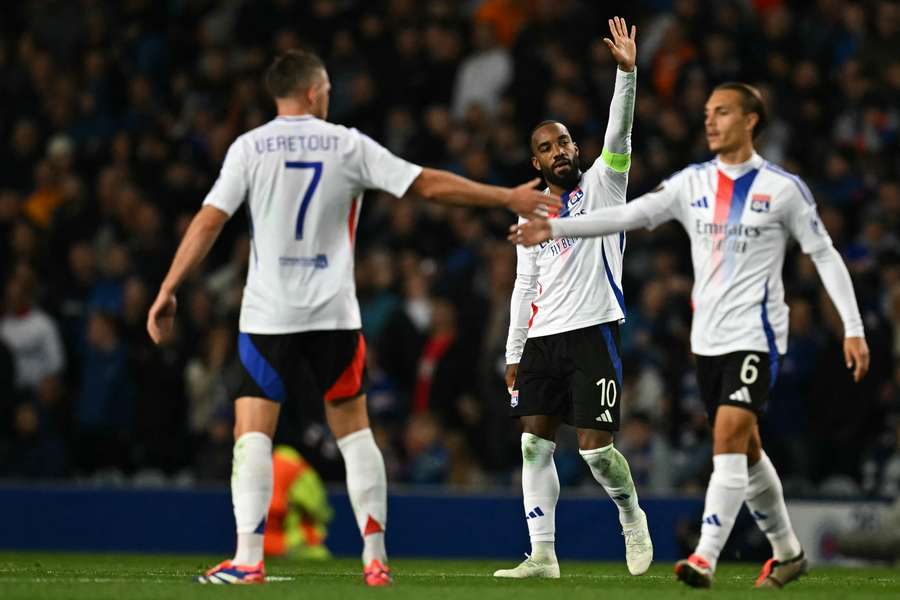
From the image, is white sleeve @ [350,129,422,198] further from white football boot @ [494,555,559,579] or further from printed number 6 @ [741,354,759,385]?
white football boot @ [494,555,559,579]

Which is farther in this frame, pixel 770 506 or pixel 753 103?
pixel 770 506

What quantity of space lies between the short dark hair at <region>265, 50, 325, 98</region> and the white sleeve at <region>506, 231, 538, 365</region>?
237cm

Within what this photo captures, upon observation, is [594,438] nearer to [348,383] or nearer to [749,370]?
[749,370]

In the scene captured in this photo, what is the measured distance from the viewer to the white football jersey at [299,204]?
877cm

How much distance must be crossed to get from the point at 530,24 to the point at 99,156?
542cm

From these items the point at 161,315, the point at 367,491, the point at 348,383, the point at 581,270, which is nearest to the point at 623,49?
the point at 581,270

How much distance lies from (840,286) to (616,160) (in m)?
2.19

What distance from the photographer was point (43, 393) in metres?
17.6

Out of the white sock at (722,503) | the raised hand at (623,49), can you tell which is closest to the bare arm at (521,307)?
the raised hand at (623,49)

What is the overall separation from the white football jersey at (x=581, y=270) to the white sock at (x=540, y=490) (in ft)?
2.39

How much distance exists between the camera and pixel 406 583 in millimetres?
9438

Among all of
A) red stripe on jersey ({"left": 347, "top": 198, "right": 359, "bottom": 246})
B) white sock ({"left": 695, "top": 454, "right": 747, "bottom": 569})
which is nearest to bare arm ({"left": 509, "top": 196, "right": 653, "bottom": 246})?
red stripe on jersey ({"left": 347, "top": 198, "right": 359, "bottom": 246})

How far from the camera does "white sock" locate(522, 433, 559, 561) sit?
10.5 meters

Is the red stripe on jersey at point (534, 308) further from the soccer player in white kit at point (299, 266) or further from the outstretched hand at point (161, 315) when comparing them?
the outstretched hand at point (161, 315)
